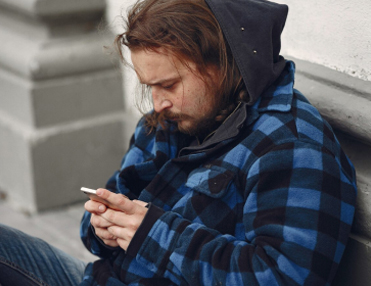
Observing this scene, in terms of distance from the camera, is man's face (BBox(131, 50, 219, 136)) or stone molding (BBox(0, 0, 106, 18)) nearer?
man's face (BBox(131, 50, 219, 136))

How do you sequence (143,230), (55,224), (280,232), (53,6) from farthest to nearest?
(55,224) < (53,6) < (143,230) < (280,232)

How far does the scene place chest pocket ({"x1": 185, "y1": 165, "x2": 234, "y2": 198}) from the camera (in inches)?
68.4

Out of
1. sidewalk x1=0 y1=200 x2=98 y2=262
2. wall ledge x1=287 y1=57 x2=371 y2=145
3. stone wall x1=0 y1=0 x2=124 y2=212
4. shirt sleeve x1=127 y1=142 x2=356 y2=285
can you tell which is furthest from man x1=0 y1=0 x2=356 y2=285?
stone wall x1=0 y1=0 x2=124 y2=212

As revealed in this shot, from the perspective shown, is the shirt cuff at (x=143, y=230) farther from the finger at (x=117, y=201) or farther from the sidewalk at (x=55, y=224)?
the sidewalk at (x=55, y=224)

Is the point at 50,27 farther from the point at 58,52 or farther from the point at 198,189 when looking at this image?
the point at 198,189

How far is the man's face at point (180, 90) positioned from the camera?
186cm

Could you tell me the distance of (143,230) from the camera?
1743 mm

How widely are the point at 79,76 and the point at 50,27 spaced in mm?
366

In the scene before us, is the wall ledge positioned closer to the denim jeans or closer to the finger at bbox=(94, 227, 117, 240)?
the finger at bbox=(94, 227, 117, 240)

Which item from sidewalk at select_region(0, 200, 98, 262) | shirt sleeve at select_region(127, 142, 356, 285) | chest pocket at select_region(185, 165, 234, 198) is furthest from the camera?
sidewalk at select_region(0, 200, 98, 262)

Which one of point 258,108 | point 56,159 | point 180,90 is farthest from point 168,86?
point 56,159

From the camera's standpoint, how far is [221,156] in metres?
1.81

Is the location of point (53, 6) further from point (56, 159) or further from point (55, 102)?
point (56, 159)

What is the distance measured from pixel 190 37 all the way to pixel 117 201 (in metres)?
0.57
